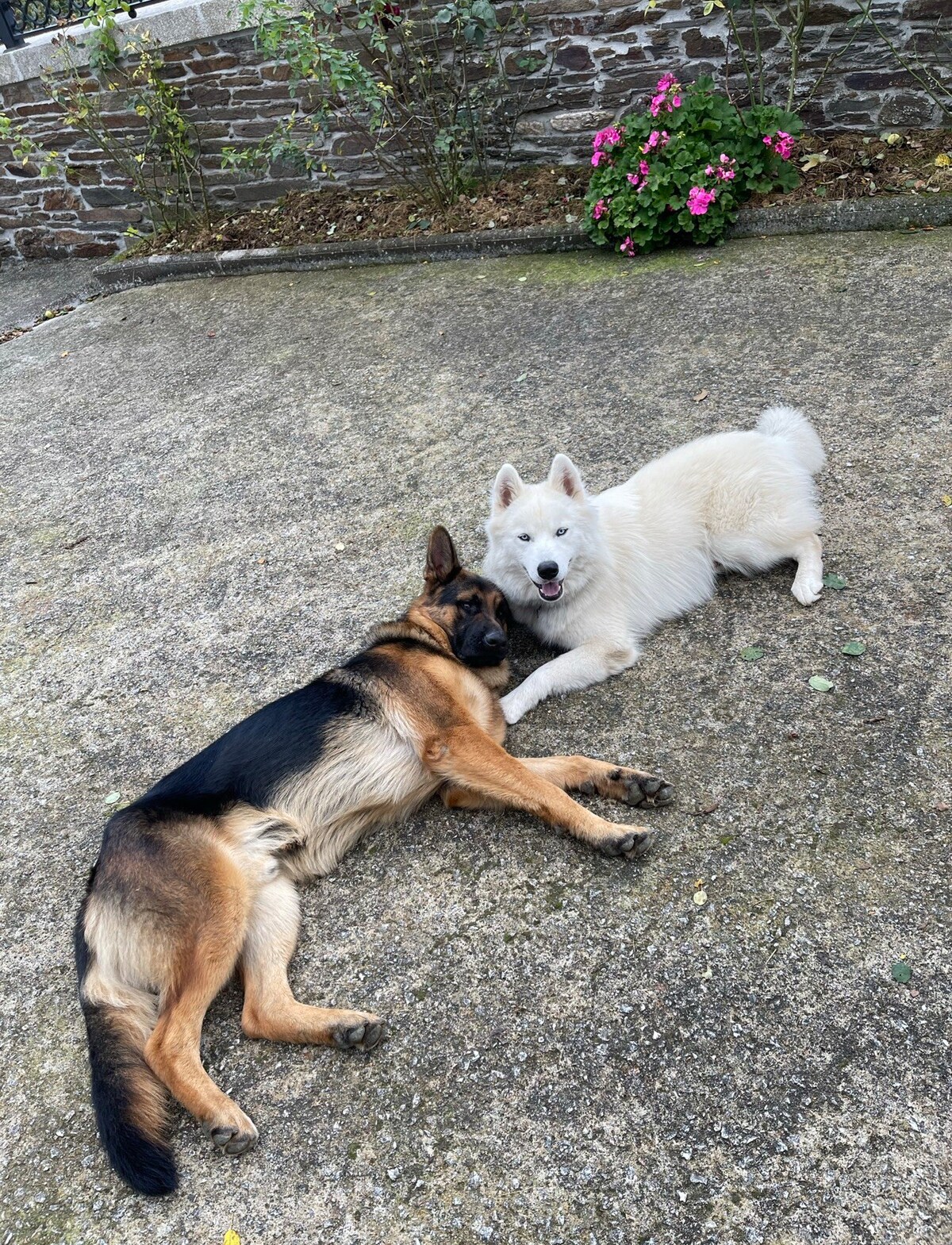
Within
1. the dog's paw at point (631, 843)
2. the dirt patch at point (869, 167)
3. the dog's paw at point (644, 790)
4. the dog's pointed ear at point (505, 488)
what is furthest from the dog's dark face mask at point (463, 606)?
the dirt patch at point (869, 167)

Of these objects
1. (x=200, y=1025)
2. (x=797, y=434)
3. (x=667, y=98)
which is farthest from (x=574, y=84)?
(x=200, y=1025)

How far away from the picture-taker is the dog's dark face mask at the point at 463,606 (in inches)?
139

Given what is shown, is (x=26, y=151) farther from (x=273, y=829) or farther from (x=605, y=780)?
(x=605, y=780)

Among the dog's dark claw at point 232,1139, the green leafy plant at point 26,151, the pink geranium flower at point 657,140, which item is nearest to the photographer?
the dog's dark claw at point 232,1139

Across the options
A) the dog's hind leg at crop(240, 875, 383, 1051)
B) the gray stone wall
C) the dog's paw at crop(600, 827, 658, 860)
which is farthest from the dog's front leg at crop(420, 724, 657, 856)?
the gray stone wall

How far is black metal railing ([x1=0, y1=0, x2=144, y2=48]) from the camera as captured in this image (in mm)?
10125

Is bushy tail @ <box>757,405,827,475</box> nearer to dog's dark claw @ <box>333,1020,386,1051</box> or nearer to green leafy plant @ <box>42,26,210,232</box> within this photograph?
dog's dark claw @ <box>333,1020,386,1051</box>

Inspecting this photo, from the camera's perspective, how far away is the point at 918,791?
2934mm

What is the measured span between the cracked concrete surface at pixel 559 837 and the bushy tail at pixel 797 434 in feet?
0.88

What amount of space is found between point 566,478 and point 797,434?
1.34 meters

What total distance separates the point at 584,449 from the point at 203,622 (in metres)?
2.45

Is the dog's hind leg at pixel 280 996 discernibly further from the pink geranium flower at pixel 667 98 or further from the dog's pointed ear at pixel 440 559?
the pink geranium flower at pixel 667 98

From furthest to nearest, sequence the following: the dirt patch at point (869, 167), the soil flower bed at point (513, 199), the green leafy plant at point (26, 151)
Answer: the green leafy plant at point (26, 151) < the soil flower bed at point (513, 199) < the dirt patch at point (869, 167)

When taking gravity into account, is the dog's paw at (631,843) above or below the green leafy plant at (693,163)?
below
